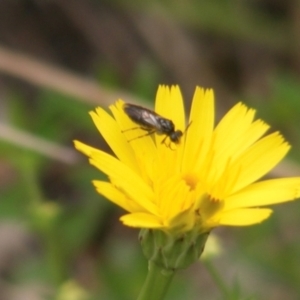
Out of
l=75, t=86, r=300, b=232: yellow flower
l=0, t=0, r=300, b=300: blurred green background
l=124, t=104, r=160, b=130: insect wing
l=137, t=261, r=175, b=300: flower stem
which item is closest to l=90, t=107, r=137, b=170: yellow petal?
l=75, t=86, r=300, b=232: yellow flower

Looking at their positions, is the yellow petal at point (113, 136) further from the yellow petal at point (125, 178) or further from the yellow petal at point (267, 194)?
the yellow petal at point (267, 194)

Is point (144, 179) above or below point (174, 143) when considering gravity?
below

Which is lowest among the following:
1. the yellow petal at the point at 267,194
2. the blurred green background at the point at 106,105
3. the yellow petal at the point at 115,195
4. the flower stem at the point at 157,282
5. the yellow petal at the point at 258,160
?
the flower stem at the point at 157,282

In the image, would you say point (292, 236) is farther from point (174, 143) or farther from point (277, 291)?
point (174, 143)

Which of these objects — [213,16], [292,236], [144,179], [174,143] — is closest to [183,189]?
[144,179]

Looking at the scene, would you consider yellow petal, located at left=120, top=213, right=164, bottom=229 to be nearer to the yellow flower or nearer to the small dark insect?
the yellow flower

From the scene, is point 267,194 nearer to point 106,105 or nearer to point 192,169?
point 192,169

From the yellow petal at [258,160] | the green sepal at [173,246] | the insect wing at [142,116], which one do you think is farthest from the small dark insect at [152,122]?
the green sepal at [173,246]

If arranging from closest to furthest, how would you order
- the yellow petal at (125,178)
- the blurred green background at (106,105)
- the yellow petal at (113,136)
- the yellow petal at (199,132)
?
the yellow petal at (125,178) < the yellow petal at (113,136) < the yellow petal at (199,132) < the blurred green background at (106,105)
